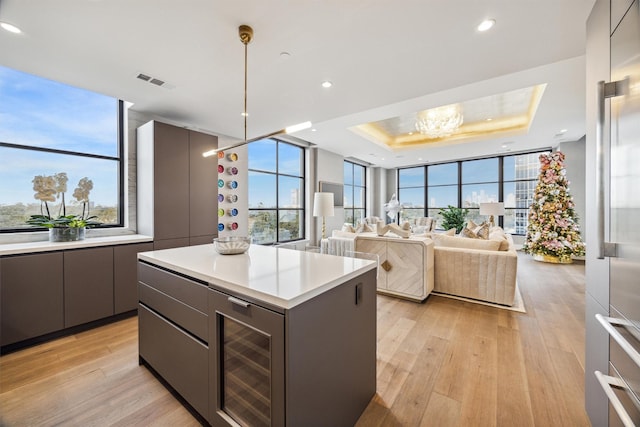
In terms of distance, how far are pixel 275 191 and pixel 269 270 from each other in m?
4.35

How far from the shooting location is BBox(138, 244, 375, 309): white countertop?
3.63ft

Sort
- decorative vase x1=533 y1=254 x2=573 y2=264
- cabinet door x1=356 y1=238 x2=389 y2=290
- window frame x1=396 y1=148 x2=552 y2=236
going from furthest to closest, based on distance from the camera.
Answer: window frame x1=396 y1=148 x2=552 y2=236
decorative vase x1=533 y1=254 x2=573 y2=264
cabinet door x1=356 y1=238 x2=389 y2=290

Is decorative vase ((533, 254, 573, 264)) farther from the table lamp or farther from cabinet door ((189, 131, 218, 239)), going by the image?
cabinet door ((189, 131, 218, 239))

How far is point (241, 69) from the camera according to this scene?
2.45 m

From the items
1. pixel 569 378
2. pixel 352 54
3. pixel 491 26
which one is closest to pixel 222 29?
pixel 352 54

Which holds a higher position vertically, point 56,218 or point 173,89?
point 173,89

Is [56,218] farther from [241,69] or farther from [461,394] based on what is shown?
[461,394]

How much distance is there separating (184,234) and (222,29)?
2.55 meters

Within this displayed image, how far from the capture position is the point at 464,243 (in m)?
3.54

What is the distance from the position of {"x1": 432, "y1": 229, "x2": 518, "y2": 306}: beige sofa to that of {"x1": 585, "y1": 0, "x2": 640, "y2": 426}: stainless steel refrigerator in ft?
6.27

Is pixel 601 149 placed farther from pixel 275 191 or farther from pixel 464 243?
pixel 275 191

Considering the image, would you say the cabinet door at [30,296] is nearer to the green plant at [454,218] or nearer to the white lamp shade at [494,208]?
the white lamp shade at [494,208]

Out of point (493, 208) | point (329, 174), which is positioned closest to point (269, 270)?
point (329, 174)

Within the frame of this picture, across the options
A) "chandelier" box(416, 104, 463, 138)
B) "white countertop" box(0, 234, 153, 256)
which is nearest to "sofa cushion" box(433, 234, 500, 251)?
"chandelier" box(416, 104, 463, 138)
